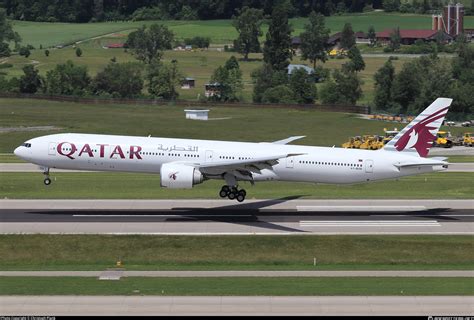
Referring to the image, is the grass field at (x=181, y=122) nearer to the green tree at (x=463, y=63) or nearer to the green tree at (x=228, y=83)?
the green tree at (x=228, y=83)

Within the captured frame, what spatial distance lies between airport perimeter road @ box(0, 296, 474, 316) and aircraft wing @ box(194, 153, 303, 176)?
21.0 meters

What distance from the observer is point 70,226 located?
192ft

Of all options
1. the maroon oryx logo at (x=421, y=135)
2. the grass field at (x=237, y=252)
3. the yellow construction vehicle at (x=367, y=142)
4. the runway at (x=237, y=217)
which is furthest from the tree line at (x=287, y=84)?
the grass field at (x=237, y=252)

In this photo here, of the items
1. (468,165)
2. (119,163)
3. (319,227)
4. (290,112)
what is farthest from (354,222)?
(290,112)

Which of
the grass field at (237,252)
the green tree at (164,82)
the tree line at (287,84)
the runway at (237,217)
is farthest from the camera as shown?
the green tree at (164,82)

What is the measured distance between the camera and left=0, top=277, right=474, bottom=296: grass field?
4138 cm

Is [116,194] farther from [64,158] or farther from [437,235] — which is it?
[437,235]

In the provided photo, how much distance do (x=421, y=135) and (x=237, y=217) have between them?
13498mm

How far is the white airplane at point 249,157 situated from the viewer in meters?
62.7

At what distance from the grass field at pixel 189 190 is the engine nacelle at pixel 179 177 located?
9243mm

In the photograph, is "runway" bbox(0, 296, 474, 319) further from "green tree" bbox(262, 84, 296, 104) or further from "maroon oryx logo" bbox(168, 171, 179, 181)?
"green tree" bbox(262, 84, 296, 104)

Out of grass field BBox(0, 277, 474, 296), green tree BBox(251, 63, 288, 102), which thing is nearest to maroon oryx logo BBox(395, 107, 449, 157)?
grass field BBox(0, 277, 474, 296)

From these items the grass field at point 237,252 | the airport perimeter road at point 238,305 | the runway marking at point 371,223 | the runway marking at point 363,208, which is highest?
the airport perimeter road at point 238,305

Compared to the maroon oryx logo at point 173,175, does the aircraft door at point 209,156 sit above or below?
above
